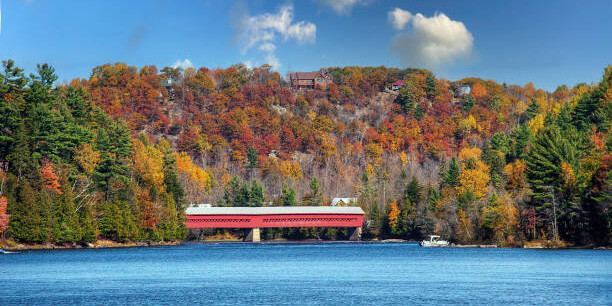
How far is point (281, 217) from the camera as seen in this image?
10825 centimetres

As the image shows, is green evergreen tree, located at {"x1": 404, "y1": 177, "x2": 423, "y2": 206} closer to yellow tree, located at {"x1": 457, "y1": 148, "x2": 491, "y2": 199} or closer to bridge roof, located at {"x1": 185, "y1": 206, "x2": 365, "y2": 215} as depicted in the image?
yellow tree, located at {"x1": 457, "y1": 148, "x2": 491, "y2": 199}

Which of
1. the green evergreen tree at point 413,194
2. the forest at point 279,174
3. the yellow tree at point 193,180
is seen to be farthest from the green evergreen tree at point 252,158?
the green evergreen tree at point 413,194

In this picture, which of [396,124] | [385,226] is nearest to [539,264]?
[385,226]

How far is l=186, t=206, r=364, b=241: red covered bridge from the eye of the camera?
Answer: 106 meters

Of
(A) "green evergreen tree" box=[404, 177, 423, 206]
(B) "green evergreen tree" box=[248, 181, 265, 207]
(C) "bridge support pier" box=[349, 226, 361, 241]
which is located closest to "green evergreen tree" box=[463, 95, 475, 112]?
(B) "green evergreen tree" box=[248, 181, 265, 207]

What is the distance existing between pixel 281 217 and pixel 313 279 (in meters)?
62.6

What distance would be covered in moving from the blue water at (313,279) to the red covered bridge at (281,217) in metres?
40.4

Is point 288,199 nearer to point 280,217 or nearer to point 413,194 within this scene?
point 280,217

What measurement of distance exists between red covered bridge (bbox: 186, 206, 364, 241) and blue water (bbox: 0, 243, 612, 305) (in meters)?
40.4

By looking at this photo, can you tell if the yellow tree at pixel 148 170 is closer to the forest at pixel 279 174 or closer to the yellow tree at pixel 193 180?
the forest at pixel 279 174

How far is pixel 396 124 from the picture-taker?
183 metres

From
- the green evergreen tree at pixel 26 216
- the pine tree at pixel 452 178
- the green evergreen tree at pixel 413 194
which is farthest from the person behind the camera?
the green evergreen tree at pixel 413 194

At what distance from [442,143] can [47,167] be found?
117 metres

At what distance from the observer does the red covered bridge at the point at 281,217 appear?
4178 inches
